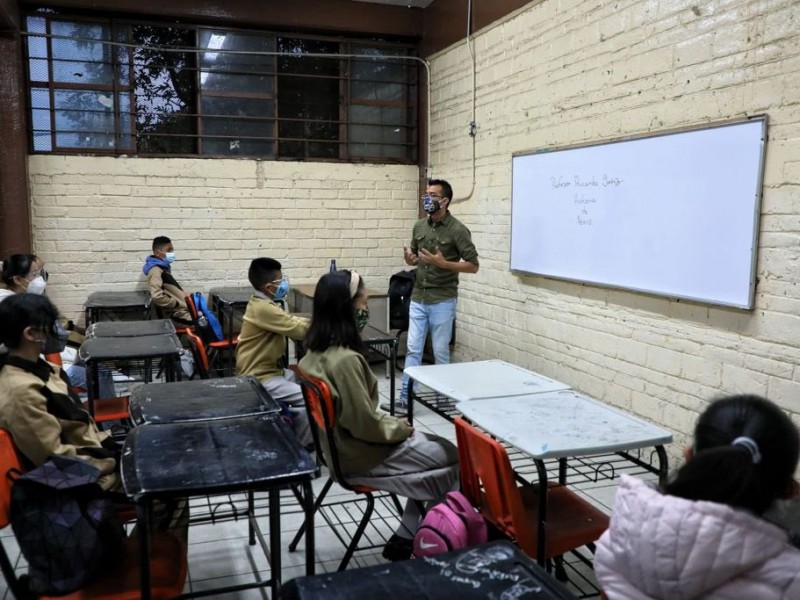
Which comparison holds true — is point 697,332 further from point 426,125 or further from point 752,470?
point 426,125

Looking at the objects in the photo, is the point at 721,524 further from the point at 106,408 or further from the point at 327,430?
the point at 106,408

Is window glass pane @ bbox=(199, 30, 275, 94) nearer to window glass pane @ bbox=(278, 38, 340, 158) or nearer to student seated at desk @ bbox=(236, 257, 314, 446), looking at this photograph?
window glass pane @ bbox=(278, 38, 340, 158)

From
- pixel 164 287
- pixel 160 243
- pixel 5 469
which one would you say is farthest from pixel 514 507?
pixel 160 243

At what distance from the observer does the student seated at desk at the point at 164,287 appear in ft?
17.0

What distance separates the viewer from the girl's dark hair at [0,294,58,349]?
2148mm

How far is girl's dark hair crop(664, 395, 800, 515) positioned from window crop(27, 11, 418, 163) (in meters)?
5.22

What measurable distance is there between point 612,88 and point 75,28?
418 centimetres

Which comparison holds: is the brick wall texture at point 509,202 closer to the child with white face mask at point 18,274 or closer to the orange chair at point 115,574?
the child with white face mask at point 18,274

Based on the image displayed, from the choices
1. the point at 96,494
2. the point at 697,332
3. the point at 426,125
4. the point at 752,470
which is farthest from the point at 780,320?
the point at 426,125

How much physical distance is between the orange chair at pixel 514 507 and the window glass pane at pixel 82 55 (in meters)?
4.84

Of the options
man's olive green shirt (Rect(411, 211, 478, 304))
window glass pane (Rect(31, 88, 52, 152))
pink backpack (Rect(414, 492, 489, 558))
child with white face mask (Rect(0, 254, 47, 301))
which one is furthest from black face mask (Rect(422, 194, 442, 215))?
window glass pane (Rect(31, 88, 52, 152))

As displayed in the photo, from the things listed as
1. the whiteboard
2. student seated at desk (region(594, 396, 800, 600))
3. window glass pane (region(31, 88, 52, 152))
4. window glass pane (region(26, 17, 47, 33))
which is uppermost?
window glass pane (region(26, 17, 47, 33))

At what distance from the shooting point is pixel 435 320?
4.65 meters

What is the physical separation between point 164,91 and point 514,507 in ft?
16.4
